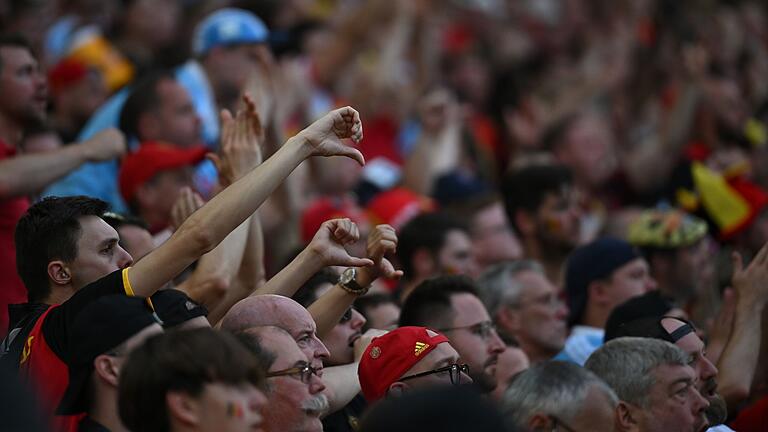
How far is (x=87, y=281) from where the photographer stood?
5.16 meters

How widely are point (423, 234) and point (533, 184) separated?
1.31 m

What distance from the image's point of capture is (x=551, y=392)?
17.0 feet

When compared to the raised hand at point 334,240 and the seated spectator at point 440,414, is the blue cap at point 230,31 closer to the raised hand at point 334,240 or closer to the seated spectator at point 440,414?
the raised hand at point 334,240

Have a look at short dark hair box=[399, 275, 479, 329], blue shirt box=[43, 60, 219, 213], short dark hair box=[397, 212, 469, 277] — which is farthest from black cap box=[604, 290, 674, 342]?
blue shirt box=[43, 60, 219, 213]

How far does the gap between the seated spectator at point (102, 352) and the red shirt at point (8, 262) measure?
2342 mm

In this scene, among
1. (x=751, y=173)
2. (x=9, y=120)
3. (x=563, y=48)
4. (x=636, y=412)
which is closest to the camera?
(x=636, y=412)

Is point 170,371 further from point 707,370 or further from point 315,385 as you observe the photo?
point 707,370

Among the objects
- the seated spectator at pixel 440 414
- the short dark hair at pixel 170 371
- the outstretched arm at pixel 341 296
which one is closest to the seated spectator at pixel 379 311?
the outstretched arm at pixel 341 296

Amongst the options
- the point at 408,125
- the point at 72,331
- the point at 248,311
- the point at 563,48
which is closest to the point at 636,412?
the point at 248,311

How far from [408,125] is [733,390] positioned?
685 centimetres

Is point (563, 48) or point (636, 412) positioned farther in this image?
point (563, 48)

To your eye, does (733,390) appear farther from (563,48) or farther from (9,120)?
(563,48)

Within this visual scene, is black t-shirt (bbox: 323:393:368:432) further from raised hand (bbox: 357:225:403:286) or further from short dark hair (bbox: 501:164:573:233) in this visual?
short dark hair (bbox: 501:164:573:233)

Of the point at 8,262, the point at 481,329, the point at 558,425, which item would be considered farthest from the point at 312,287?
the point at 558,425
